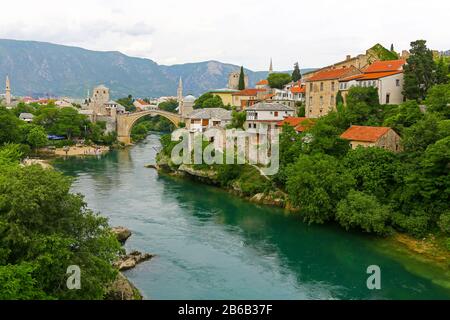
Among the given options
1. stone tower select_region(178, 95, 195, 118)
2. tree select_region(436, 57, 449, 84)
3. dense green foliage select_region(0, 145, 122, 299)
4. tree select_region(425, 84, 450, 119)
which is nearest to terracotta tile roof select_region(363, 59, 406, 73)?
tree select_region(436, 57, 449, 84)

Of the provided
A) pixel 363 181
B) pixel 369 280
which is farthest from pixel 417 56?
pixel 369 280

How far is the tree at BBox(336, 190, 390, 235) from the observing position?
78.0 feet

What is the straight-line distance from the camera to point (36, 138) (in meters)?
55.2

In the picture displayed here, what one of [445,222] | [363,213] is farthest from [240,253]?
[445,222]

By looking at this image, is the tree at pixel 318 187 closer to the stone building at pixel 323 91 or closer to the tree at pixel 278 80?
the stone building at pixel 323 91

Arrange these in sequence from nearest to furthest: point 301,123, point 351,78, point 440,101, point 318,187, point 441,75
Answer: point 318,187 → point 440,101 → point 441,75 → point 301,123 → point 351,78

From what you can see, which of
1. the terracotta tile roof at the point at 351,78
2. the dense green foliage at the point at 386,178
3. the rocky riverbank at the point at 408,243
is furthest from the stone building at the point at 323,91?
the rocky riverbank at the point at 408,243

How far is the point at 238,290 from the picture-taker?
17500 mm

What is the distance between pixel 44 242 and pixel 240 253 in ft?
36.1

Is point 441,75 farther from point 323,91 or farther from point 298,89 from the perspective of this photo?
point 298,89

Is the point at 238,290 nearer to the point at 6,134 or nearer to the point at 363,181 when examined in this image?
the point at 363,181

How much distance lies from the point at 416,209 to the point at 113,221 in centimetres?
1684

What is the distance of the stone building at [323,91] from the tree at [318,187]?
13.7 m

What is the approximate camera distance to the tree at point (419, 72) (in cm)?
3378
